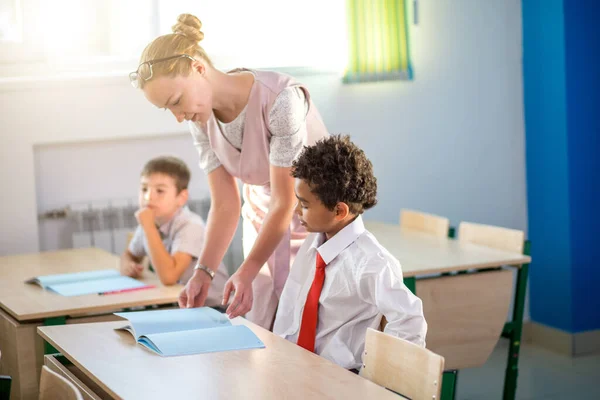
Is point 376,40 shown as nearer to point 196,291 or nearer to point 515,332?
point 515,332

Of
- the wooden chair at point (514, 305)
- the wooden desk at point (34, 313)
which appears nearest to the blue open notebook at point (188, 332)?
the wooden desk at point (34, 313)

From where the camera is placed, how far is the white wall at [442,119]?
449 centimetres

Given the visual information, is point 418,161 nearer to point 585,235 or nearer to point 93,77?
point 585,235

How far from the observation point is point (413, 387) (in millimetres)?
1876

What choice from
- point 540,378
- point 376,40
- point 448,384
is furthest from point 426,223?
point 448,384

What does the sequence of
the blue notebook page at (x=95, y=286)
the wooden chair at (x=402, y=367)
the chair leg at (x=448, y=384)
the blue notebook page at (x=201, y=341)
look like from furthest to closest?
the blue notebook page at (x=95, y=286) < the chair leg at (x=448, y=384) < the blue notebook page at (x=201, y=341) < the wooden chair at (x=402, y=367)

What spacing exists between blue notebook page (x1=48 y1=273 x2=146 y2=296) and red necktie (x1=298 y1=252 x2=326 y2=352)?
98 centimetres

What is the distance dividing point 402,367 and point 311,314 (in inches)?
17.9

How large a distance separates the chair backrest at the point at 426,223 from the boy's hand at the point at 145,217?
3.98ft

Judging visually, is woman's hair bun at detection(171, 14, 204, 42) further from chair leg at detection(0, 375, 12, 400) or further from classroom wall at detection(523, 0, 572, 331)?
classroom wall at detection(523, 0, 572, 331)

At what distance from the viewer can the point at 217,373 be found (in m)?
1.92

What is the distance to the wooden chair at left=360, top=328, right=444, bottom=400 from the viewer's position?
1.82 meters

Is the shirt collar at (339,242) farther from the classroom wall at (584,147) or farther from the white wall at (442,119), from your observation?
the classroom wall at (584,147)

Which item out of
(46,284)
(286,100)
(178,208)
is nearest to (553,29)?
(178,208)
